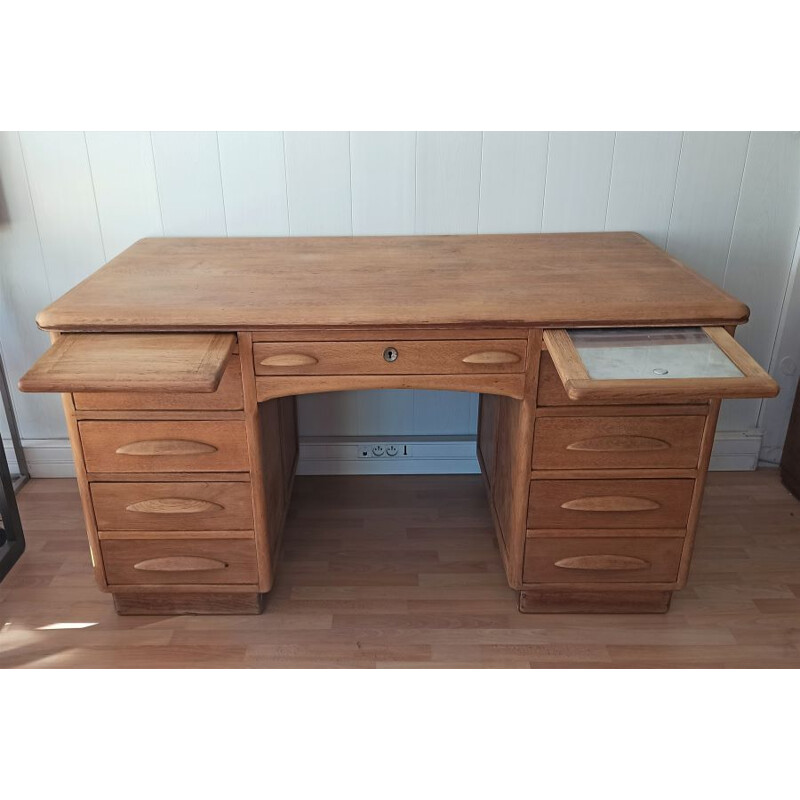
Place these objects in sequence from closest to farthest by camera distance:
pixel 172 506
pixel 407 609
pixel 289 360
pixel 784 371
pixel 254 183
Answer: pixel 289 360 → pixel 172 506 → pixel 407 609 → pixel 254 183 → pixel 784 371

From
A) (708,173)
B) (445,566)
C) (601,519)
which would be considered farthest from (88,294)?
(708,173)

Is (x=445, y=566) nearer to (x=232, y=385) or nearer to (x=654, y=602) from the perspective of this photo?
(x=654, y=602)

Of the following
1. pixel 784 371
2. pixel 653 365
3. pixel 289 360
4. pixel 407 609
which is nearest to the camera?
pixel 653 365

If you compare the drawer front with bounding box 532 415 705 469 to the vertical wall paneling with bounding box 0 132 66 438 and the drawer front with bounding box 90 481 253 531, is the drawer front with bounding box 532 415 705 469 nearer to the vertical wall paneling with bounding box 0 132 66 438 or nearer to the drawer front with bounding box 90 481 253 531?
the drawer front with bounding box 90 481 253 531

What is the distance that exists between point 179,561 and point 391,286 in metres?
0.87

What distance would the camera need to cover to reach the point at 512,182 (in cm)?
213

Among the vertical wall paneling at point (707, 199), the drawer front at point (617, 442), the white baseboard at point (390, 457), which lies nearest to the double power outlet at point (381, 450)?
the white baseboard at point (390, 457)

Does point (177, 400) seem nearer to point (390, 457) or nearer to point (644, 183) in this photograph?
point (390, 457)

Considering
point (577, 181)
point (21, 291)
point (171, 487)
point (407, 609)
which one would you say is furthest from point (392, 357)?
point (21, 291)

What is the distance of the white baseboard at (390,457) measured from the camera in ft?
8.02

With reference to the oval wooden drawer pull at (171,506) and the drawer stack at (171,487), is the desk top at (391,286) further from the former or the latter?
the oval wooden drawer pull at (171,506)

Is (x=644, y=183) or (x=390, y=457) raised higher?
(x=644, y=183)

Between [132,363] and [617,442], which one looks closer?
[132,363]

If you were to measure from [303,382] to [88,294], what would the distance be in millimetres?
560
